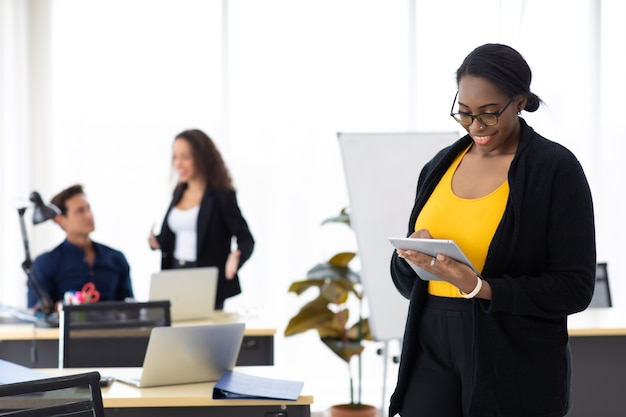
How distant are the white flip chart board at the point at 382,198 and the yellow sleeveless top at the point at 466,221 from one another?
198 centimetres

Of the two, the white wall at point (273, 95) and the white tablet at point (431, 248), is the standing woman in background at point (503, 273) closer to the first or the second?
the white tablet at point (431, 248)

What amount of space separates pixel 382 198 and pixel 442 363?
216 cm

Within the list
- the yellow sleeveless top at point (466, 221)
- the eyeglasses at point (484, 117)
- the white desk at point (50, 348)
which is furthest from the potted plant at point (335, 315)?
the eyeglasses at point (484, 117)

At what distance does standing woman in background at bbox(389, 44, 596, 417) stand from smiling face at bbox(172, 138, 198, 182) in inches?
105

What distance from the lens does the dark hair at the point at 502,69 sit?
6.43 ft

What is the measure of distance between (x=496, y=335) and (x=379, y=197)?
2.24 metres

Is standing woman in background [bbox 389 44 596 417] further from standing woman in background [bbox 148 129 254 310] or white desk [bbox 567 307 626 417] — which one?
standing woman in background [bbox 148 129 254 310]

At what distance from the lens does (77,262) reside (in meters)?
4.18

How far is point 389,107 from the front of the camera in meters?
6.01

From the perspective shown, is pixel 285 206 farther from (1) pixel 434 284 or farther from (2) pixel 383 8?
(1) pixel 434 284

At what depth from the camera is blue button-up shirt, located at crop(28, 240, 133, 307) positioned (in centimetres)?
415

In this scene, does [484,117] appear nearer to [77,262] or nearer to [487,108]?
[487,108]

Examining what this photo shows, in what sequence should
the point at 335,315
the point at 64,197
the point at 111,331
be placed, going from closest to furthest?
the point at 111,331 < the point at 64,197 < the point at 335,315

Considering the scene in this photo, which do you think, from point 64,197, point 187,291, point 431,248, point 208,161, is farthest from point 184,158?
point 431,248
